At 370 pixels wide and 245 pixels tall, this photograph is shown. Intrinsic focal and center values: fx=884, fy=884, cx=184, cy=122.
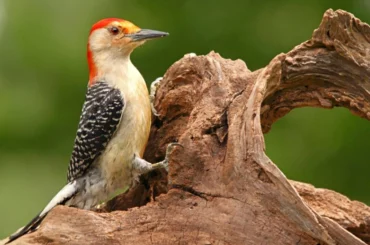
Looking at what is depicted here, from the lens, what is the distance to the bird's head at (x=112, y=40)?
14.9 feet

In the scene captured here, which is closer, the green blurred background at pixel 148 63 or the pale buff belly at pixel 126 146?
the pale buff belly at pixel 126 146

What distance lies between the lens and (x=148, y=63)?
6148mm

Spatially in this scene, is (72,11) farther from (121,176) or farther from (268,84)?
(268,84)

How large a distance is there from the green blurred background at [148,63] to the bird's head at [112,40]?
1.48 metres

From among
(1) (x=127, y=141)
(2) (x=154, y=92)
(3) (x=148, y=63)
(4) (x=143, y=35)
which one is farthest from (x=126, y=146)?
(3) (x=148, y=63)

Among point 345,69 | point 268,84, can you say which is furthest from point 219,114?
point 345,69

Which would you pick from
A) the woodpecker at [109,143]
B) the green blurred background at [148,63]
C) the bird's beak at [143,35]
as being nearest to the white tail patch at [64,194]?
the woodpecker at [109,143]

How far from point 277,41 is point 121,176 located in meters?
2.20

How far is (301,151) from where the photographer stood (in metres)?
6.23

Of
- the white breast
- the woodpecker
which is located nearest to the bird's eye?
the woodpecker

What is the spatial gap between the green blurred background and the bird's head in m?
1.48

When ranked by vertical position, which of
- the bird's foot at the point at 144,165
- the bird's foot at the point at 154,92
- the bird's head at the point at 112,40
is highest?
the bird's head at the point at 112,40

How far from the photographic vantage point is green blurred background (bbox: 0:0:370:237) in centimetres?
614

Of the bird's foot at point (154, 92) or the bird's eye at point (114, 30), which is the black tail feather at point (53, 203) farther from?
the bird's eye at point (114, 30)
